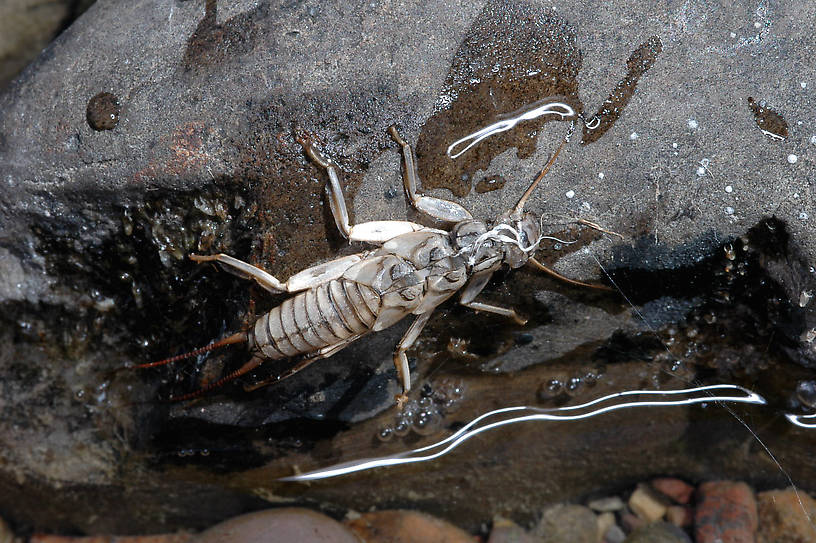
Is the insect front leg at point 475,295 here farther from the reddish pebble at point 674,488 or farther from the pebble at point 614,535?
the pebble at point 614,535

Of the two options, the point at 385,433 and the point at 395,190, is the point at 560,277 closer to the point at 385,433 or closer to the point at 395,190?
the point at 395,190

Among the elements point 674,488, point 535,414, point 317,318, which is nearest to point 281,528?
point 317,318

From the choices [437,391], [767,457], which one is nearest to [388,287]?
[437,391]

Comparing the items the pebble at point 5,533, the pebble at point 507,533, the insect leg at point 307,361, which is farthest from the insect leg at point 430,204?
the pebble at point 5,533

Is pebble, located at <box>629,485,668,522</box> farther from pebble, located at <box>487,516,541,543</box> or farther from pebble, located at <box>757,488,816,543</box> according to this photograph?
pebble, located at <box>487,516,541,543</box>

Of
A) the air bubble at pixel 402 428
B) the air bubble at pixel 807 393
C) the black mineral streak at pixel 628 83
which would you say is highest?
the black mineral streak at pixel 628 83
